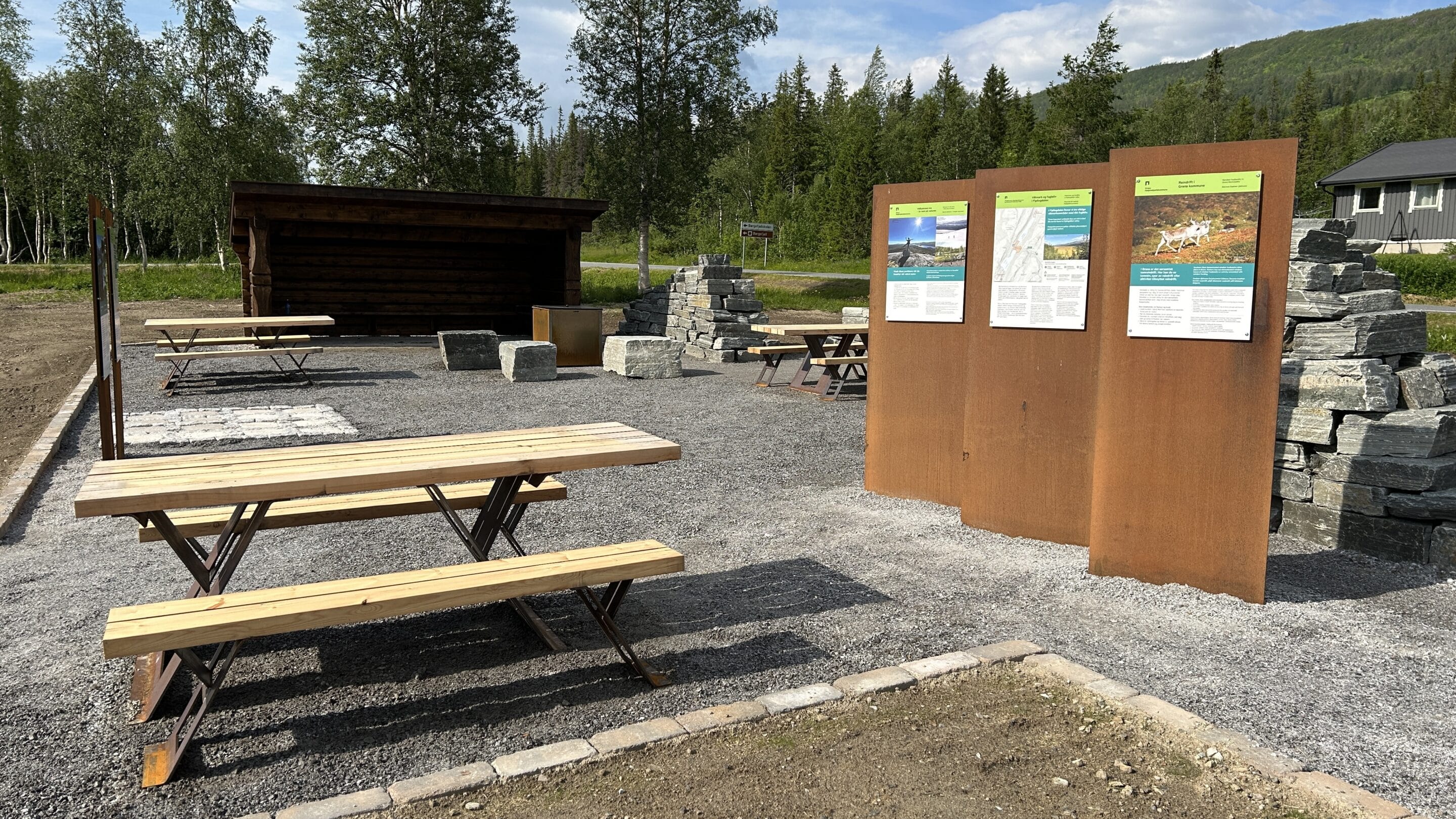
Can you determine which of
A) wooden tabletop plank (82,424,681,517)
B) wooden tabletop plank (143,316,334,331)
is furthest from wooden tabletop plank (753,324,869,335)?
wooden tabletop plank (82,424,681,517)

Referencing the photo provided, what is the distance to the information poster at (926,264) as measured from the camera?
5.85 meters

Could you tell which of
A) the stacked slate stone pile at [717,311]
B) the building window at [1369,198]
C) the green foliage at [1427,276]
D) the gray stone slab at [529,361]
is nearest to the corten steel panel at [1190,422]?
the gray stone slab at [529,361]

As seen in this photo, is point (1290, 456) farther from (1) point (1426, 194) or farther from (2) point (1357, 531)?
(1) point (1426, 194)

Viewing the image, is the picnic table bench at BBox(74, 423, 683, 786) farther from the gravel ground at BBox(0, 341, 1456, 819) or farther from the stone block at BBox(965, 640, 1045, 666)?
the stone block at BBox(965, 640, 1045, 666)

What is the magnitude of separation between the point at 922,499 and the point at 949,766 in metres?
3.44

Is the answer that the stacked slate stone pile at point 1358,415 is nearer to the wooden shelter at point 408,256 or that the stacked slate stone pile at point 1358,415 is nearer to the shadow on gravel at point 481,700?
the shadow on gravel at point 481,700

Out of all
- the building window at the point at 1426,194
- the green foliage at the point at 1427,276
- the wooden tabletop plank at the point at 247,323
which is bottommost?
the wooden tabletop plank at the point at 247,323

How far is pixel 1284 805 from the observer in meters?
2.58

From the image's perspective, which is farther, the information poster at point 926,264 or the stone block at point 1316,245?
the information poster at point 926,264

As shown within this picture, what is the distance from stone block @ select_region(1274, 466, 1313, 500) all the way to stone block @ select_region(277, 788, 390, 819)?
5.04 meters

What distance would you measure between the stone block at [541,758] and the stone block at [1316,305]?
462 cm

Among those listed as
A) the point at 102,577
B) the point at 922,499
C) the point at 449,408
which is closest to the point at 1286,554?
the point at 922,499

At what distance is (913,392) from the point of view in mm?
6160

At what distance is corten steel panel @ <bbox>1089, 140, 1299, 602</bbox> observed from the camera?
4031mm
